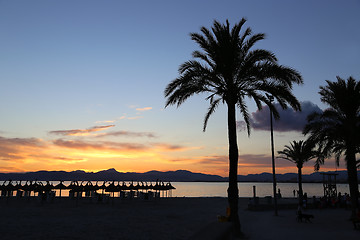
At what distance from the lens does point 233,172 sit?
16703 mm

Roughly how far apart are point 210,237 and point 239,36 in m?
11.8

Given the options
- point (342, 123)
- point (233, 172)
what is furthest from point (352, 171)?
point (233, 172)

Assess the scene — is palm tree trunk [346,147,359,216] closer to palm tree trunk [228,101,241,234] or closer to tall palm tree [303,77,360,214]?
tall palm tree [303,77,360,214]

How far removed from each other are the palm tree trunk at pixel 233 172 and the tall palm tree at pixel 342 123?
9.80 metres

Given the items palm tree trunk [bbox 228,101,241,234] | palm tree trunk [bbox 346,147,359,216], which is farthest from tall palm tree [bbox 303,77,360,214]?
palm tree trunk [bbox 228,101,241,234]

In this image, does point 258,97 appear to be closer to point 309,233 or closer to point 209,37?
point 209,37

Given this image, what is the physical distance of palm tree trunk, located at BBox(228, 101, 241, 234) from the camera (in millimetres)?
16203

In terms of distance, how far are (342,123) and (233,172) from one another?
11.7 m

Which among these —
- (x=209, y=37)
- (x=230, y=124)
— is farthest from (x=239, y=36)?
(x=230, y=124)

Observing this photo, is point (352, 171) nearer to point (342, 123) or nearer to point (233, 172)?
point (342, 123)

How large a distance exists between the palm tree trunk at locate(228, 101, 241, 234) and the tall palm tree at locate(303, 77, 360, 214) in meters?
9.80

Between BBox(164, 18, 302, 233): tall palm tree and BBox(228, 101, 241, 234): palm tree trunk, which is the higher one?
BBox(164, 18, 302, 233): tall palm tree

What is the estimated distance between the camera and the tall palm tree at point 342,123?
22406mm

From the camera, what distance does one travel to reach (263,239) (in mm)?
15227
